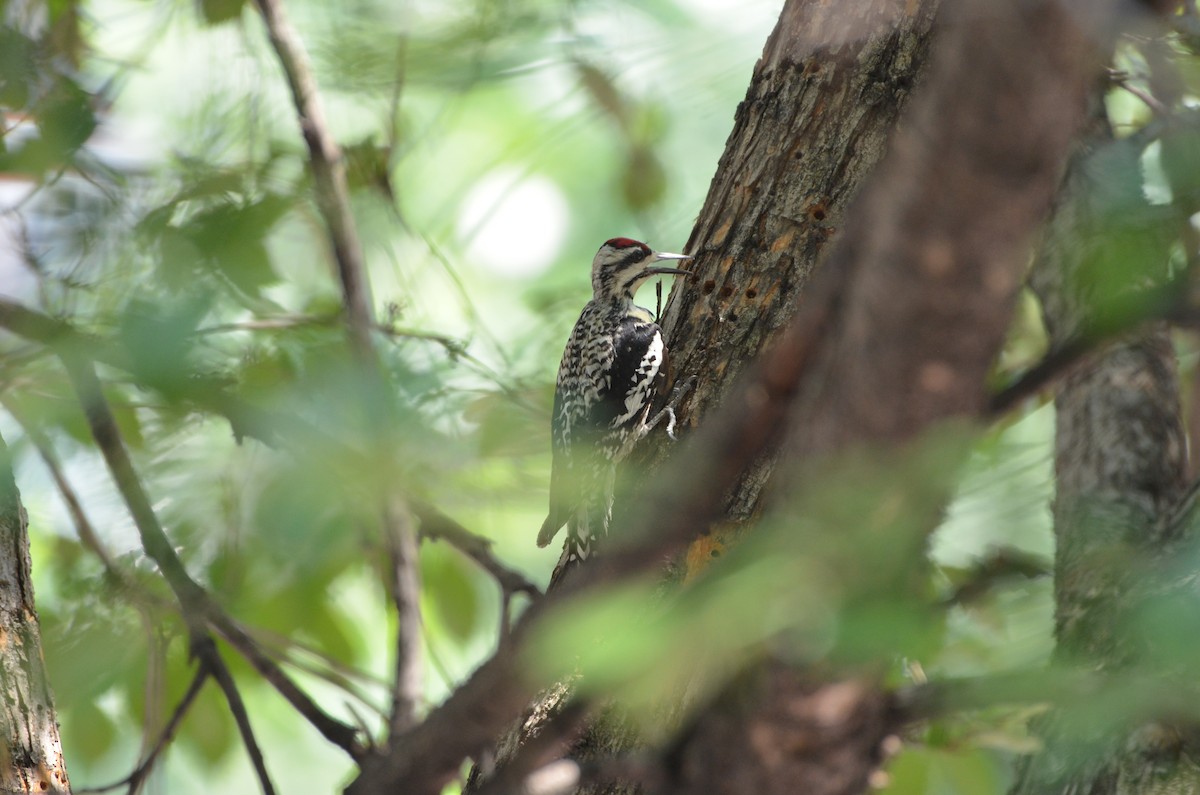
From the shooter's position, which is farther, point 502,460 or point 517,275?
point 517,275

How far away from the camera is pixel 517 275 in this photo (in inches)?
280

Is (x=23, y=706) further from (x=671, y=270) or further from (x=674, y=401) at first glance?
(x=671, y=270)

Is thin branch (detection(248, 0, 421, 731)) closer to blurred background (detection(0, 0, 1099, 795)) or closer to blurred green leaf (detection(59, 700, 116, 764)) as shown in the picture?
blurred background (detection(0, 0, 1099, 795))

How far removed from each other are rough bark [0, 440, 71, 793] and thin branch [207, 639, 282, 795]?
1.13 feet

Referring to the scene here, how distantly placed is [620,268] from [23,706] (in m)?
2.61

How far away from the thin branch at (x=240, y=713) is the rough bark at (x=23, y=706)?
1.13 ft

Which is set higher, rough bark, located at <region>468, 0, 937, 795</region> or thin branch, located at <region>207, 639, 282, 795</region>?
rough bark, located at <region>468, 0, 937, 795</region>

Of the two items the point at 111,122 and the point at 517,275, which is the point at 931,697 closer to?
the point at 111,122

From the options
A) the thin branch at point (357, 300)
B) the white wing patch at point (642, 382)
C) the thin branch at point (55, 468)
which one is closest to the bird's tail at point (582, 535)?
the thin branch at point (357, 300)

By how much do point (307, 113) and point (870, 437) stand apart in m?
1.88

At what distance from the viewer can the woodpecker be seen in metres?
2.67

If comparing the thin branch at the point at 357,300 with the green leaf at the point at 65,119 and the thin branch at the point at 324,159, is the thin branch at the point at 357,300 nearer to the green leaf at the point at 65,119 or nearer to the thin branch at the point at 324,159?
the thin branch at the point at 324,159

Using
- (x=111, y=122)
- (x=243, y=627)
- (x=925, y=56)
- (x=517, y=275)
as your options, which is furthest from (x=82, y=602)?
(x=517, y=275)

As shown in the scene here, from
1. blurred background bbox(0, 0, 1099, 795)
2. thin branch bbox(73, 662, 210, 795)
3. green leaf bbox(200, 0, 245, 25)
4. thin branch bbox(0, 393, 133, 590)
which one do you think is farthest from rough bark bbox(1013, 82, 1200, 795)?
thin branch bbox(73, 662, 210, 795)
